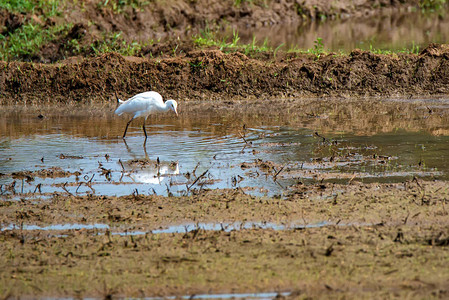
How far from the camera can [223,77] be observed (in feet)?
51.1

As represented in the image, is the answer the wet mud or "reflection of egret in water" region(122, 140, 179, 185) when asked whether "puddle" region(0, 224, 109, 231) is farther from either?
"reflection of egret in water" region(122, 140, 179, 185)

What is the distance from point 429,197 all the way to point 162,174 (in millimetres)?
3493

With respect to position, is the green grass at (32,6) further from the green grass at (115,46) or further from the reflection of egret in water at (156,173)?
the reflection of egret in water at (156,173)

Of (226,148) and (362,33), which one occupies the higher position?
(226,148)

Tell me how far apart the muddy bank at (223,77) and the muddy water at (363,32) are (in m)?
4.16

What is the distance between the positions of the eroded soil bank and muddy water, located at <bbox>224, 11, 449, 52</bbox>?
44.4 ft

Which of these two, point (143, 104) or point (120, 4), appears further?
point (120, 4)

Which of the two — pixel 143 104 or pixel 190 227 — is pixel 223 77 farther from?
pixel 190 227

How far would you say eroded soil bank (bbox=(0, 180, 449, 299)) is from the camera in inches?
190

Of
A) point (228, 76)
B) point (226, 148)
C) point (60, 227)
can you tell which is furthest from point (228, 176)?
point (228, 76)

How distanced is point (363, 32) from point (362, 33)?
0.34m

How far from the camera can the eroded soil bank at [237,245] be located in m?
4.82

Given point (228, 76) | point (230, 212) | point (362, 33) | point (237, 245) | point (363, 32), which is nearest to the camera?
point (237, 245)

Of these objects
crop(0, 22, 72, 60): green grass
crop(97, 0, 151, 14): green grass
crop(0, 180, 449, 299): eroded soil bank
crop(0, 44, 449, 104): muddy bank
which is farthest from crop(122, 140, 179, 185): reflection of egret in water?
crop(97, 0, 151, 14): green grass
